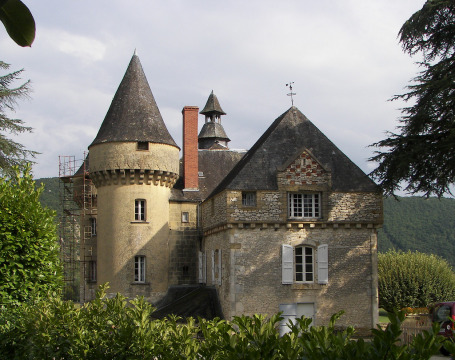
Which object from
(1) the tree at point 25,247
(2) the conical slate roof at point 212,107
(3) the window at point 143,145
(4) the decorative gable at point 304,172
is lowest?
(1) the tree at point 25,247

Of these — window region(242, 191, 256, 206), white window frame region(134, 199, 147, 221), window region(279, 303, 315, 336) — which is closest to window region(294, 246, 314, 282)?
window region(279, 303, 315, 336)

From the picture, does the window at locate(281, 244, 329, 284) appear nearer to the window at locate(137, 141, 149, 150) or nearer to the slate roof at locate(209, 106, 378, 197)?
the slate roof at locate(209, 106, 378, 197)

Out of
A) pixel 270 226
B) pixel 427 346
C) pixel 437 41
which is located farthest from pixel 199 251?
pixel 427 346

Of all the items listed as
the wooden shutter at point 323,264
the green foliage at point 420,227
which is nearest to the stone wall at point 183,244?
the wooden shutter at point 323,264

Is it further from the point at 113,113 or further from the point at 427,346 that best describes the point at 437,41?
the point at 427,346

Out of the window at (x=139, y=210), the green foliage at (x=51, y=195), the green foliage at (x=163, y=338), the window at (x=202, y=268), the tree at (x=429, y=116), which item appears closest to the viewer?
the green foliage at (x=163, y=338)

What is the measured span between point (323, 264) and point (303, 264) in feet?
2.46

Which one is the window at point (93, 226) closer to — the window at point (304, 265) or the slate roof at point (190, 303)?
the slate roof at point (190, 303)

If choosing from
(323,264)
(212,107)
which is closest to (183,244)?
(323,264)

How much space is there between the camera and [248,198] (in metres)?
23.3

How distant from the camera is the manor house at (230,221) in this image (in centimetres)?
2262

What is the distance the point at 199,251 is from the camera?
28.6 metres

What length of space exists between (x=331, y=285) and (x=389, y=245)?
62.2m

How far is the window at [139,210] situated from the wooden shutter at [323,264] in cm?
892
